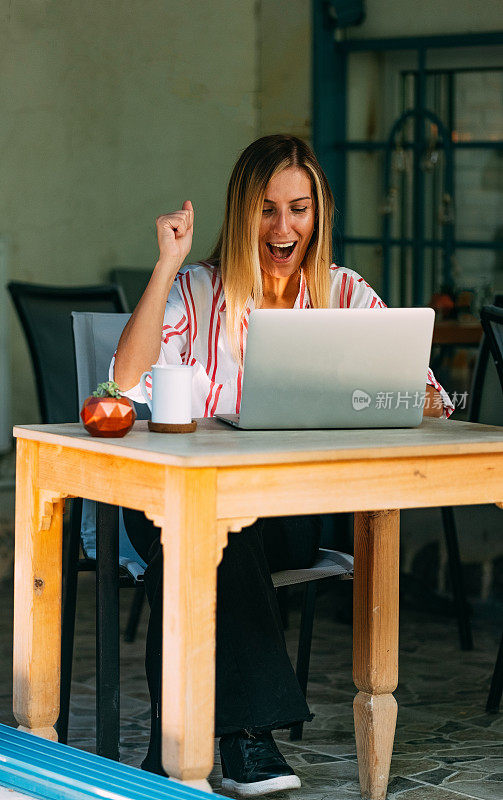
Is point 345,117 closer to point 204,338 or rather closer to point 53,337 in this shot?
point 53,337

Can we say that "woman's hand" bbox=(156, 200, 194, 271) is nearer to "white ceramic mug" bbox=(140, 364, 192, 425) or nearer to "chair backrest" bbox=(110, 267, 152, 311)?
"white ceramic mug" bbox=(140, 364, 192, 425)

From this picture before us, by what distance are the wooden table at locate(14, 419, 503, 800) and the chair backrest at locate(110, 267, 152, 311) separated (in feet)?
9.86

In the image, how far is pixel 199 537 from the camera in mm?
1708

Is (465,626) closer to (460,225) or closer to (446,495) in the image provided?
(446,495)

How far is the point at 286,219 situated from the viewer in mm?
2492

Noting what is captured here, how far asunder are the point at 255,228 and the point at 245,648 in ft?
2.66

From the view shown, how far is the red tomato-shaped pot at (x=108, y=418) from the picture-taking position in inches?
74.4

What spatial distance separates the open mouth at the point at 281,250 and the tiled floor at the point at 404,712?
0.96 metres

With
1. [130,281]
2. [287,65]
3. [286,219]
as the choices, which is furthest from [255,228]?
[287,65]

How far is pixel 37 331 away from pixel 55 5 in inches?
93.7

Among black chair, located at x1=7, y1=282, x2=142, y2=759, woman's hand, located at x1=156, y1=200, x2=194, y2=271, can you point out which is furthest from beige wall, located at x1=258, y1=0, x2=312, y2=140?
woman's hand, located at x1=156, y1=200, x2=194, y2=271

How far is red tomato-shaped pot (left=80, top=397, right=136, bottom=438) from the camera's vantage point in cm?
189

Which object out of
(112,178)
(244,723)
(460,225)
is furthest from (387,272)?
(244,723)

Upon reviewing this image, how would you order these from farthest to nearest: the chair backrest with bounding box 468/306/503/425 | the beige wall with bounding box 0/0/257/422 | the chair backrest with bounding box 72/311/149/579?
the beige wall with bounding box 0/0/257/422 → the chair backrest with bounding box 468/306/503/425 → the chair backrest with bounding box 72/311/149/579
